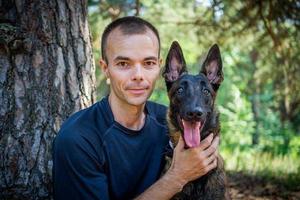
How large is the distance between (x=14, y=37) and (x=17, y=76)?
0.36m

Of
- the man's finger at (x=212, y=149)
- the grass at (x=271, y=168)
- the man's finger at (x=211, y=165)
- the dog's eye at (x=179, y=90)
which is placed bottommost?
the grass at (x=271, y=168)

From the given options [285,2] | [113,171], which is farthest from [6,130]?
A: [285,2]

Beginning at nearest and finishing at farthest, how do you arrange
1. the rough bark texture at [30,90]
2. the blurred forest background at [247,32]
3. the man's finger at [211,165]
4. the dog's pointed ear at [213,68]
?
the man's finger at [211,165] < the dog's pointed ear at [213,68] < the rough bark texture at [30,90] < the blurred forest background at [247,32]

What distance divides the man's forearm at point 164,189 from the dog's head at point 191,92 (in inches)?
11.9

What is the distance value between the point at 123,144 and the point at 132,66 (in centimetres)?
64

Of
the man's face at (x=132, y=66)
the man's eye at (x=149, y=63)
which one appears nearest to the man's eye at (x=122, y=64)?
the man's face at (x=132, y=66)

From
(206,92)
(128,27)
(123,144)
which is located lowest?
(123,144)

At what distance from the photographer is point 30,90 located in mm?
4246

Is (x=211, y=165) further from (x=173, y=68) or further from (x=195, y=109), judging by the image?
(x=173, y=68)

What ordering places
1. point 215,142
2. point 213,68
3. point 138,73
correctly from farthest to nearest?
point 213,68 < point 215,142 < point 138,73

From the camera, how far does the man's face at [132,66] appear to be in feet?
12.3

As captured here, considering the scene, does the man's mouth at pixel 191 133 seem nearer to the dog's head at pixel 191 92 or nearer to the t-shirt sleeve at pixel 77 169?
the dog's head at pixel 191 92

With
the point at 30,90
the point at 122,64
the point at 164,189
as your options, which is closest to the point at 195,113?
the point at 164,189

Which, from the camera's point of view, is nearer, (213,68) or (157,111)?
(213,68)
